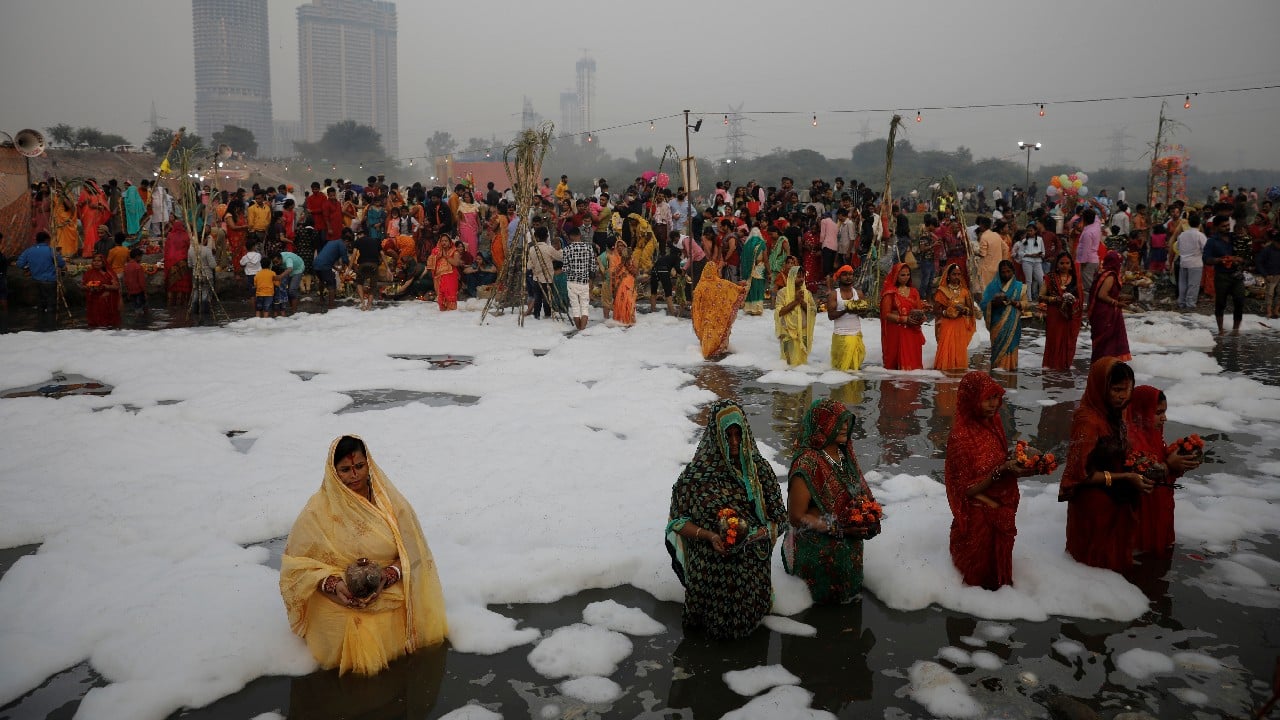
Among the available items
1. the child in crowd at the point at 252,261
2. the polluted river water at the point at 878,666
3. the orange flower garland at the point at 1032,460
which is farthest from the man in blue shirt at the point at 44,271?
the orange flower garland at the point at 1032,460

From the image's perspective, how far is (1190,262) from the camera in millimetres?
15109

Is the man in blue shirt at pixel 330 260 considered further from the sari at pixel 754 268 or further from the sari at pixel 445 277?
the sari at pixel 754 268

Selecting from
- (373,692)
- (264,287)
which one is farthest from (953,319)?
(264,287)

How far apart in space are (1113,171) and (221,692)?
249 feet

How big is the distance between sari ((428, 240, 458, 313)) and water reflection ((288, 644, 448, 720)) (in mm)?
11921

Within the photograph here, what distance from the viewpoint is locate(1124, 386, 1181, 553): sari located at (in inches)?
191

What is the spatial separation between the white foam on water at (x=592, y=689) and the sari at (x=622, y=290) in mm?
10398

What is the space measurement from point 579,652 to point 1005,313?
308 inches

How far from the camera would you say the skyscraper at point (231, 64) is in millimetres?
151250

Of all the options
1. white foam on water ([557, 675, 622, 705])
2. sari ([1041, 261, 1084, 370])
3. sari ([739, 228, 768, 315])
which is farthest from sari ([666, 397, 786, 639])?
sari ([739, 228, 768, 315])

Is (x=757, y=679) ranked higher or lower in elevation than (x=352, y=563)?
lower

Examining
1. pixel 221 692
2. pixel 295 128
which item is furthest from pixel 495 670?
pixel 295 128

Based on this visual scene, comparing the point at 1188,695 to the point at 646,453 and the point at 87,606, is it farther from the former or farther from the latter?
the point at 87,606

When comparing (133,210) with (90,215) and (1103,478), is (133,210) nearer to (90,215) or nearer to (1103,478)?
(90,215)
